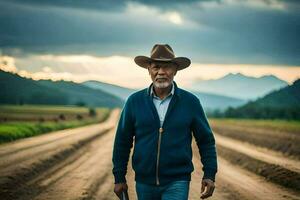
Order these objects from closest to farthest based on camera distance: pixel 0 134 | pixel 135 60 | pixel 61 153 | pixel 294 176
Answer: pixel 135 60
pixel 294 176
pixel 61 153
pixel 0 134

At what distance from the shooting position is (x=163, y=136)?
20.4 feet

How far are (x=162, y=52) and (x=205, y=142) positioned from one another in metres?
1.04

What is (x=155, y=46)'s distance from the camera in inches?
256

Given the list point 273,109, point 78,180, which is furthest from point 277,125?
point 273,109

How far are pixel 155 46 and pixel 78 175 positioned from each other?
1215 centimetres

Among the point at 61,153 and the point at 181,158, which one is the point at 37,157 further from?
the point at 181,158

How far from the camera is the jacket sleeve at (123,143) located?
6469mm

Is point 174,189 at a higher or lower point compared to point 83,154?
higher

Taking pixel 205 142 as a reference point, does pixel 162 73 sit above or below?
above

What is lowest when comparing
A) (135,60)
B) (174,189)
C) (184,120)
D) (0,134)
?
(0,134)

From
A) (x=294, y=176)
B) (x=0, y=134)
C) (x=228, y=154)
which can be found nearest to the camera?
(x=294, y=176)

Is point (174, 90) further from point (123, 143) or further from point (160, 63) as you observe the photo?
point (123, 143)

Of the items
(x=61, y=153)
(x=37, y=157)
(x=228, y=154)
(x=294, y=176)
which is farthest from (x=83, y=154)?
(x=294, y=176)

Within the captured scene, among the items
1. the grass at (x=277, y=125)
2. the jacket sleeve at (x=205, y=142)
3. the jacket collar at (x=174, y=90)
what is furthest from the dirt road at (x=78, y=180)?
the grass at (x=277, y=125)
